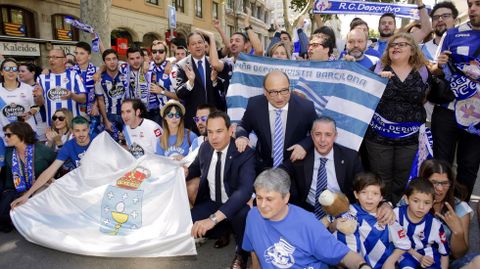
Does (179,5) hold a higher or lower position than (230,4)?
lower

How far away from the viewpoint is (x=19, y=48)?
43.6ft

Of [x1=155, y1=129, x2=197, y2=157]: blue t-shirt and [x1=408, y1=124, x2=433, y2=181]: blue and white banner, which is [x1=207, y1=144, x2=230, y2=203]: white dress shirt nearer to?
[x1=155, y1=129, x2=197, y2=157]: blue t-shirt

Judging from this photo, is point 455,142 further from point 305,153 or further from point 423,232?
point 305,153

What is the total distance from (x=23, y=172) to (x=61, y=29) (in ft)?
42.3

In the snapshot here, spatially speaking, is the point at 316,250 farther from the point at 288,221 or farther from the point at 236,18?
the point at 236,18

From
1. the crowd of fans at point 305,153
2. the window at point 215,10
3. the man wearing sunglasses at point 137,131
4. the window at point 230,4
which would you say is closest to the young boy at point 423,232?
the crowd of fans at point 305,153

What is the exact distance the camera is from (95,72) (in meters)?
5.69

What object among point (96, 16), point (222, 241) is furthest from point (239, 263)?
point (96, 16)

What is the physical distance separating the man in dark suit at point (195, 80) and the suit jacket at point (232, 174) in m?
1.54

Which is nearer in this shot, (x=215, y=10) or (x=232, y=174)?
(x=232, y=174)

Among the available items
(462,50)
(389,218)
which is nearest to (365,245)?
(389,218)

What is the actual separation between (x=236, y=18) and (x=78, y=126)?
33389mm

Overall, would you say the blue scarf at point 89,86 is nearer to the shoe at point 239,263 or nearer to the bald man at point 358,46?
the shoe at point 239,263

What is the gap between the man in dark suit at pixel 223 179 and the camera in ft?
10.2
